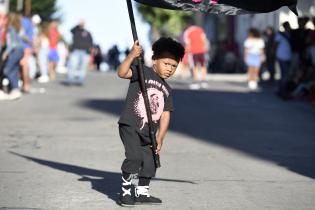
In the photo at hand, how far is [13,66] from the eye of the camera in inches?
795

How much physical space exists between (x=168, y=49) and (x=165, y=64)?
0.37 ft

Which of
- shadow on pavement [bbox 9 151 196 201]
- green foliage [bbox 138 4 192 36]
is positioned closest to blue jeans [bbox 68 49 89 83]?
shadow on pavement [bbox 9 151 196 201]

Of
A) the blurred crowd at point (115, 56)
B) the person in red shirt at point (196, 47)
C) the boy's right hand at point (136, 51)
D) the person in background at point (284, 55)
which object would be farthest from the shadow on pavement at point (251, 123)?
the person in red shirt at point (196, 47)

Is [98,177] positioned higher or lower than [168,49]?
lower

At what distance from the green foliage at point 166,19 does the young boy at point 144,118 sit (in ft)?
172

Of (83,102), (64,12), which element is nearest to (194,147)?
(83,102)

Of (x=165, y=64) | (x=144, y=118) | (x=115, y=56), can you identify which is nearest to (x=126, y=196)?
(x=144, y=118)

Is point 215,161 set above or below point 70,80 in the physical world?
above

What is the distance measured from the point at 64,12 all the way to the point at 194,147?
89996mm

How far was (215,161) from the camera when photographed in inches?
429

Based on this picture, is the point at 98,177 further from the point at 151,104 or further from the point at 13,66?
the point at 13,66

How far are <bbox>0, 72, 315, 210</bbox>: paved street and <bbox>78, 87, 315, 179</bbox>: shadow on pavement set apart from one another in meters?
0.02

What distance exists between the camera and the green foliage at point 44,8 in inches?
3620

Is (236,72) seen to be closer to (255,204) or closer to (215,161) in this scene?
(215,161)
